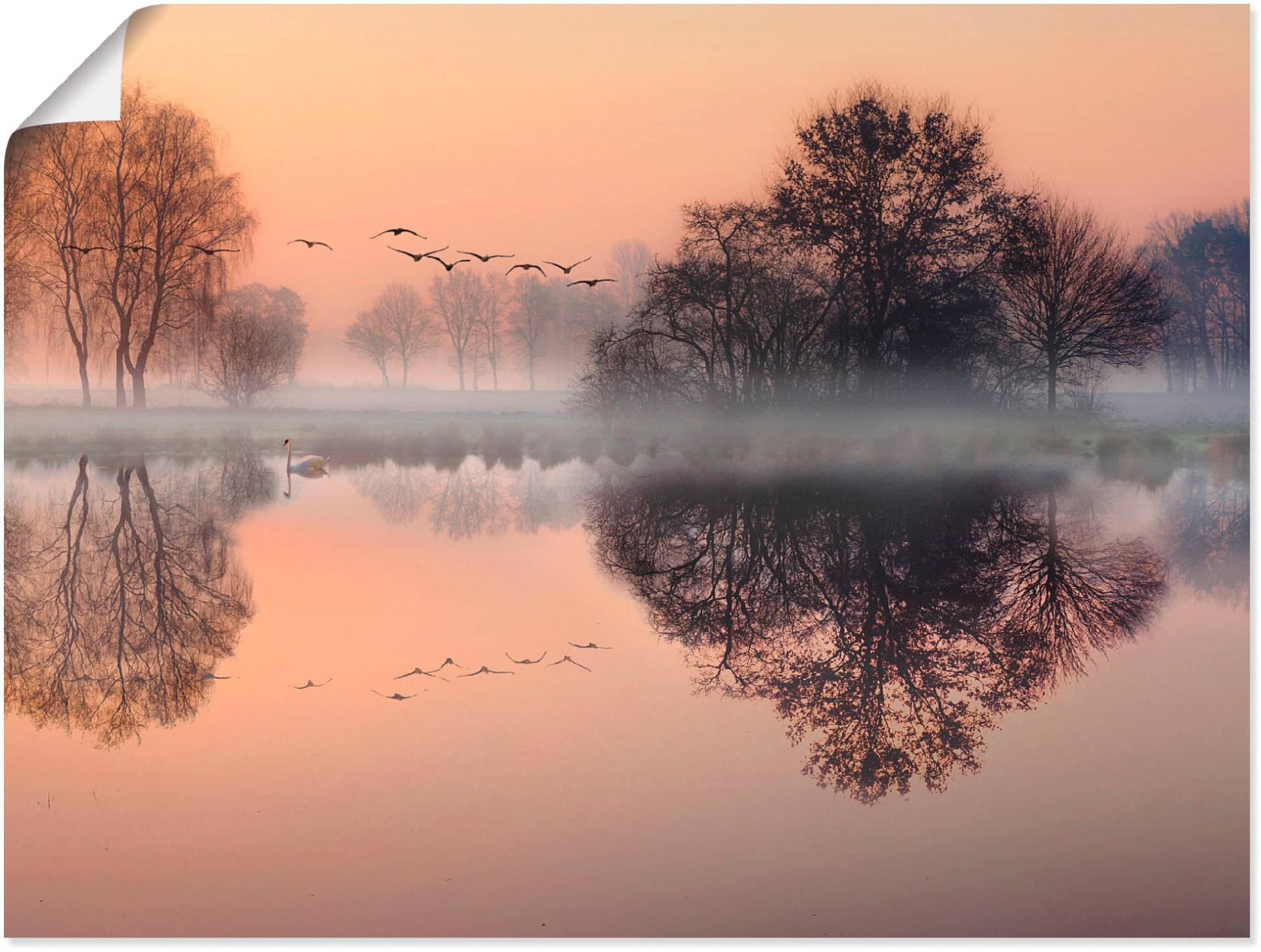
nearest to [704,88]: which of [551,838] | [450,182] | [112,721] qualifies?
[450,182]

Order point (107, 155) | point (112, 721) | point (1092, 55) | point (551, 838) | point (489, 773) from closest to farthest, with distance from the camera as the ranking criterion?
point (551, 838)
point (489, 773)
point (112, 721)
point (1092, 55)
point (107, 155)

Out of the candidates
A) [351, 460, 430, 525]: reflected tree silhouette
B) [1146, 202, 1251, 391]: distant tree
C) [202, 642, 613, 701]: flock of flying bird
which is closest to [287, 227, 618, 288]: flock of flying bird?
[351, 460, 430, 525]: reflected tree silhouette

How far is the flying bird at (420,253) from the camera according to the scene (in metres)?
4.55

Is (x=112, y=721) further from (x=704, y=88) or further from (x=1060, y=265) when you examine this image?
(x=1060, y=265)

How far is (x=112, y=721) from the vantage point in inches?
152

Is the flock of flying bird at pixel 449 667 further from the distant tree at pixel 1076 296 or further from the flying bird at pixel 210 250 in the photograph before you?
the distant tree at pixel 1076 296

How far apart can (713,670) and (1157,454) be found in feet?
7.16

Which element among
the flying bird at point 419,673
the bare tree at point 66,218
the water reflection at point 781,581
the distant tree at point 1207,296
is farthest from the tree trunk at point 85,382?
the distant tree at point 1207,296

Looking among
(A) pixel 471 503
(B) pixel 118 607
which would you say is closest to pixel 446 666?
(A) pixel 471 503

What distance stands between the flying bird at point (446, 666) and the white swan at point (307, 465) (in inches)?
48.7

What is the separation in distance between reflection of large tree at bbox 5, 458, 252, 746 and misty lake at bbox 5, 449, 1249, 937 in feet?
0.04

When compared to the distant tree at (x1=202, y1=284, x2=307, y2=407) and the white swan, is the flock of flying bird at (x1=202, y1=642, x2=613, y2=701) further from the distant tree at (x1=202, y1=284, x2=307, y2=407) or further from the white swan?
the distant tree at (x1=202, y1=284, x2=307, y2=407)

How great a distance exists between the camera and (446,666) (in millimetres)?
4145

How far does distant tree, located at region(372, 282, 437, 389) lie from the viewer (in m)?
4.80
